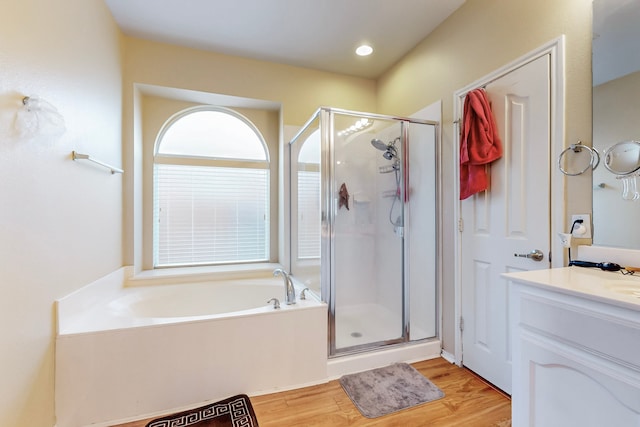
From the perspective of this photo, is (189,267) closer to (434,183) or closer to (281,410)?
(281,410)

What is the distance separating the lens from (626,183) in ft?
4.28

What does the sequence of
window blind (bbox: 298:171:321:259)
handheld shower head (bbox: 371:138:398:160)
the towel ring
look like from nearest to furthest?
the towel ring
window blind (bbox: 298:171:321:259)
handheld shower head (bbox: 371:138:398:160)

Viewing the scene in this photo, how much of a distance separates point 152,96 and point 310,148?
178cm

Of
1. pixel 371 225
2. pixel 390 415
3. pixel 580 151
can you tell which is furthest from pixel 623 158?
pixel 390 415

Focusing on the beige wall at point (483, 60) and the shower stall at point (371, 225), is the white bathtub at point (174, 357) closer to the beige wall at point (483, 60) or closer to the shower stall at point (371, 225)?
the shower stall at point (371, 225)

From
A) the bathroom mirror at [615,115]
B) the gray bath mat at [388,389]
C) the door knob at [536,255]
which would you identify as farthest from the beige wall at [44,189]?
the bathroom mirror at [615,115]

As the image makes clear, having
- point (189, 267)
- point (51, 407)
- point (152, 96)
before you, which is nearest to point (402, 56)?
point (152, 96)

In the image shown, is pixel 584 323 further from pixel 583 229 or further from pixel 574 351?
pixel 583 229

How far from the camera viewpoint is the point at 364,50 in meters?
2.66

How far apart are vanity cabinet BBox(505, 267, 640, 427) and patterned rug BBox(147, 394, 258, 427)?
1.34 meters

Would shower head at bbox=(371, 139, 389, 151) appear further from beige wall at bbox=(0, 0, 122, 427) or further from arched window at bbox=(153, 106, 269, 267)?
beige wall at bbox=(0, 0, 122, 427)

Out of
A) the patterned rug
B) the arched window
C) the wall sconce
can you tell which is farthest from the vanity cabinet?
the arched window

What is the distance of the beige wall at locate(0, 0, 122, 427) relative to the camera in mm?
1179

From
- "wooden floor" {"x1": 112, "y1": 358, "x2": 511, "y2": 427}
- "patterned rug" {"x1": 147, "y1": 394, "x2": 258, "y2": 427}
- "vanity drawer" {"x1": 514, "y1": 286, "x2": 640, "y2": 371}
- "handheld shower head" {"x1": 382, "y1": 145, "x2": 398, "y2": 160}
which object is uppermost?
"handheld shower head" {"x1": 382, "y1": 145, "x2": 398, "y2": 160}
